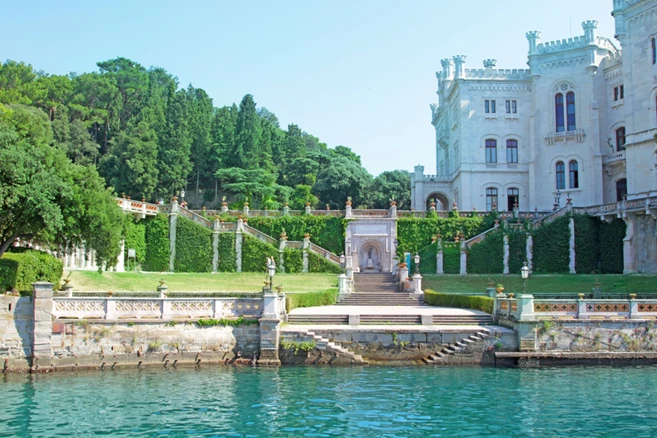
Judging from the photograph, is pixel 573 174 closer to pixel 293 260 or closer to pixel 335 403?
pixel 293 260

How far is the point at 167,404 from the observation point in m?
16.8

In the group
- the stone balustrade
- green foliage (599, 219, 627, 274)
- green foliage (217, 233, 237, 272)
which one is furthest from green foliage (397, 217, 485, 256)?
the stone balustrade

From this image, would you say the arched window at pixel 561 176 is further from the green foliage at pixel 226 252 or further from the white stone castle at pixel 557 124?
the green foliage at pixel 226 252

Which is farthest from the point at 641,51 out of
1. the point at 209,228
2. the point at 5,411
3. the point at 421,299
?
the point at 5,411

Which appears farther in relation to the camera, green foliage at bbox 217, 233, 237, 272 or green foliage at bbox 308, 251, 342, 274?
green foliage at bbox 217, 233, 237, 272

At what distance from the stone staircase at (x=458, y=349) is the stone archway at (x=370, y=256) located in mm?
25858

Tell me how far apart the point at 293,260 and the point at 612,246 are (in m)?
20.5

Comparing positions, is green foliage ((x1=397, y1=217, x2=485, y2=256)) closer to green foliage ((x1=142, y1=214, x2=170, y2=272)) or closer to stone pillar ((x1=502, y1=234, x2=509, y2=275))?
stone pillar ((x1=502, y1=234, x2=509, y2=275))

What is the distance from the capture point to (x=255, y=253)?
4600 centimetres

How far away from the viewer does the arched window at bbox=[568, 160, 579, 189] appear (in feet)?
169

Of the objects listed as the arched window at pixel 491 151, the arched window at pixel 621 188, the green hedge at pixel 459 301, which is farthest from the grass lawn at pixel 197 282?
the arched window at pixel 621 188

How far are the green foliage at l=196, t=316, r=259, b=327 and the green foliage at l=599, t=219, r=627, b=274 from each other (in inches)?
1172

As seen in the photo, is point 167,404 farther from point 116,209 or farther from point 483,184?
point 483,184

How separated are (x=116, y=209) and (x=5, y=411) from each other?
15.7 m
